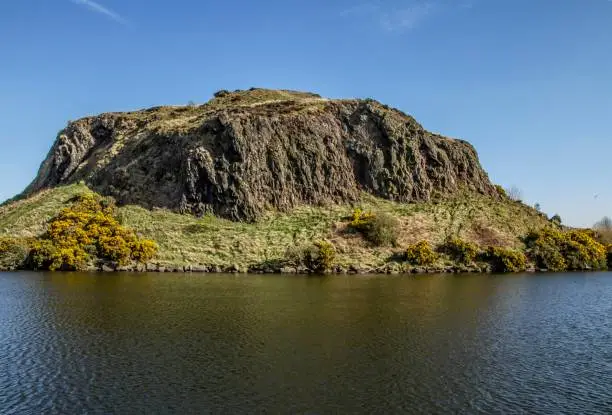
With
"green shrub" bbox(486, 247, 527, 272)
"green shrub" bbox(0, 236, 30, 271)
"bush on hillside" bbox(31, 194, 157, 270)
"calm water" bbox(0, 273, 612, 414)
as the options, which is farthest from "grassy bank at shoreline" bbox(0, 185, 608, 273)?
"calm water" bbox(0, 273, 612, 414)

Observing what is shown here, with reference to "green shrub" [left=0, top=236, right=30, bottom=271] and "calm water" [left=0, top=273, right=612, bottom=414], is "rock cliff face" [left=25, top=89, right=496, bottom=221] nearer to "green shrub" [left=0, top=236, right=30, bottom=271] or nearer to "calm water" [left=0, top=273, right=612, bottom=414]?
"green shrub" [left=0, top=236, right=30, bottom=271]

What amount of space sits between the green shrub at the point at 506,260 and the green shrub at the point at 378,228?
671 inches

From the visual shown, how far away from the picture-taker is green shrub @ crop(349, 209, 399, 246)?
89188 millimetres

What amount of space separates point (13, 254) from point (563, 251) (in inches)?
3802

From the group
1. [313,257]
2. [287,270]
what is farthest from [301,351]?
[313,257]

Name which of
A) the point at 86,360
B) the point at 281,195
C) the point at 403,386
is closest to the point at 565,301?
the point at 403,386

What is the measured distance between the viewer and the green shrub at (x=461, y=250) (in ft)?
279

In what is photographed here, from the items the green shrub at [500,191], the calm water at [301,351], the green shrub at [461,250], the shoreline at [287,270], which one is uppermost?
the green shrub at [500,191]

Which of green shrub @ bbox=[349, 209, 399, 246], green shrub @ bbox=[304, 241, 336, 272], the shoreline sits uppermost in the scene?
green shrub @ bbox=[349, 209, 399, 246]

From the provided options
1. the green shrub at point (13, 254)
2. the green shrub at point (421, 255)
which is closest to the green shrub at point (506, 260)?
the green shrub at point (421, 255)

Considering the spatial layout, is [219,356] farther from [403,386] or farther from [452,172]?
[452,172]

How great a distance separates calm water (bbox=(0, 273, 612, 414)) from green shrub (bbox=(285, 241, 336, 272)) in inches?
958

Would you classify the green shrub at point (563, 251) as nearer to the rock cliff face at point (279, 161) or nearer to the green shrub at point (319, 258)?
the rock cliff face at point (279, 161)

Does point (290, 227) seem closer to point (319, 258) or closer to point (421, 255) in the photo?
point (319, 258)
